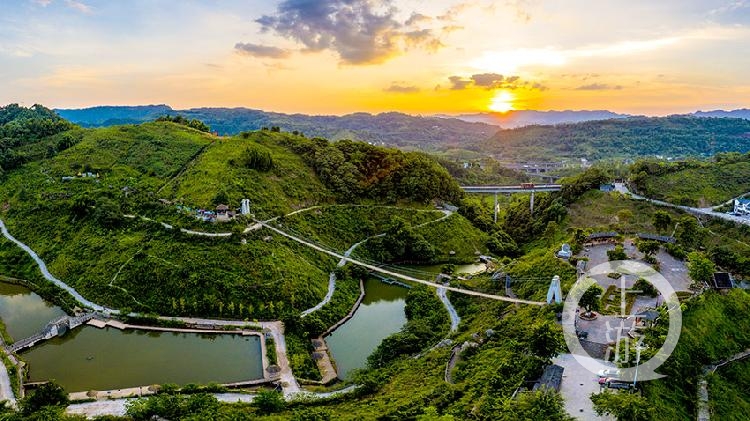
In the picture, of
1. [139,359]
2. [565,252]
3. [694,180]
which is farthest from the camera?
[694,180]

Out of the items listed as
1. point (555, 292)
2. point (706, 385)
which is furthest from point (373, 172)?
point (706, 385)

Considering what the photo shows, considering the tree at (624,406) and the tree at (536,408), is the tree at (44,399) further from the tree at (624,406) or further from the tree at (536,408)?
the tree at (624,406)

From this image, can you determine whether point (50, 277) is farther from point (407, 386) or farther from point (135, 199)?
point (407, 386)

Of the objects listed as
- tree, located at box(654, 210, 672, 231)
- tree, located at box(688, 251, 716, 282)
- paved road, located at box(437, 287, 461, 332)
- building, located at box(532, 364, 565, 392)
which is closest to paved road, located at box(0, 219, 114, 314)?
paved road, located at box(437, 287, 461, 332)

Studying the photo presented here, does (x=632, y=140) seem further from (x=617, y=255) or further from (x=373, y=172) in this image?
(x=617, y=255)

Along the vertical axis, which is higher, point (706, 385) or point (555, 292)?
point (555, 292)

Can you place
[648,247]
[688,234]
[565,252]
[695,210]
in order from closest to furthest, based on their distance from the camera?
[648,247] → [565,252] → [688,234] → [695,210]

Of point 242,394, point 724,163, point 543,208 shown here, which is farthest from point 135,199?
point 724,163
